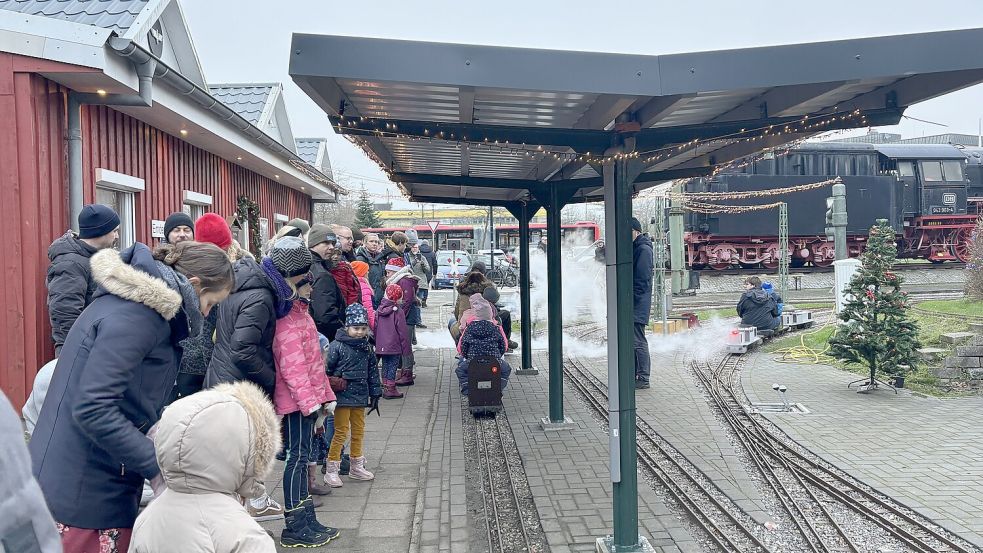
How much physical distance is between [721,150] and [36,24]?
223 inches

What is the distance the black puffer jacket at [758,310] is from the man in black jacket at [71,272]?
38.8ft

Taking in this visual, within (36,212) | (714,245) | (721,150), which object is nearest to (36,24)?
(36,212)

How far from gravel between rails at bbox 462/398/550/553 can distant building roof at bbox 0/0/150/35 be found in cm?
509

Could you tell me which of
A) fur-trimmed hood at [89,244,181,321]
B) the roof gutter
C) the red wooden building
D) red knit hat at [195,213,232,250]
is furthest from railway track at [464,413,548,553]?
the roof gutter

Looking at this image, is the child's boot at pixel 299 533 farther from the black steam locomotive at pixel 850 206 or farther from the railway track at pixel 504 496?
the black steam locomotive at pixel 850 206

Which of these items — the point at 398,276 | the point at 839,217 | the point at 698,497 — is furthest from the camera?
the point at 839,217

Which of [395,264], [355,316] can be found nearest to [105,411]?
[355,316]

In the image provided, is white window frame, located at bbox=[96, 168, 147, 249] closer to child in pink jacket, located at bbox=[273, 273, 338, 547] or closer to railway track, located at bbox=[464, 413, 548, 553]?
child in pink jacket, located at bbox=[273, 273, 338, 547]

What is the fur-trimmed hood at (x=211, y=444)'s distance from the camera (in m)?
1.86

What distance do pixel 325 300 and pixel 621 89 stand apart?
259 centimetres

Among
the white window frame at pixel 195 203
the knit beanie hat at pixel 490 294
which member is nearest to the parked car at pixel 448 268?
the white window frame at pixel 195 203

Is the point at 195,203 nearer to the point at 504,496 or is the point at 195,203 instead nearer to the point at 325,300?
the point at 325,300

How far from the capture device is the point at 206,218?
187 inches

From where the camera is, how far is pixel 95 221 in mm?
4449
